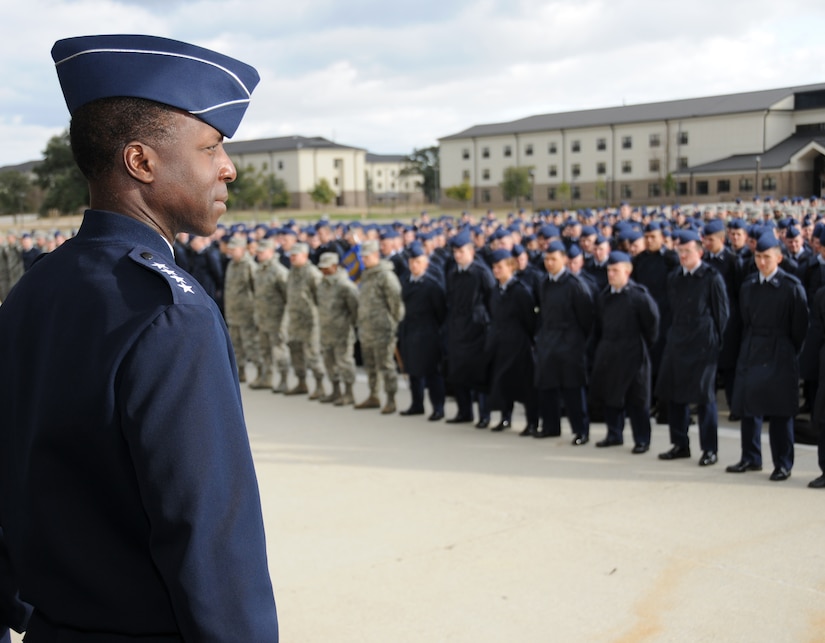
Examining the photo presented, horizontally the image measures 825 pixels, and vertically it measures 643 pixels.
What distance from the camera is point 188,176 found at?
166 cm

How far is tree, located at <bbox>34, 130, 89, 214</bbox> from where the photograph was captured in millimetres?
59250

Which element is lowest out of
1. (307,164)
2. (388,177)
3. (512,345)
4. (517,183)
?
(512,345)

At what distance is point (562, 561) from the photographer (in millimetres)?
5195

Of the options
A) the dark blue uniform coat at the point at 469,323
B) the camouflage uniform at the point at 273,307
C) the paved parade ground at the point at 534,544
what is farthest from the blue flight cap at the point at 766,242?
the camouflage uniform at the point at 273,307

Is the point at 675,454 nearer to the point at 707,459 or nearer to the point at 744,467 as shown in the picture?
the point at 707,459

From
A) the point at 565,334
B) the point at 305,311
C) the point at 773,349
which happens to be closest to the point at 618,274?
the point at 565,334

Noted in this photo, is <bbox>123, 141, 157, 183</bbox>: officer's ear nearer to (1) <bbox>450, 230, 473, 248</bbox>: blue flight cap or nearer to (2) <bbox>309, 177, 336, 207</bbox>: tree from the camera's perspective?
(1) <bbox>450, 230, 473, 248</bbox>: blue flight cap

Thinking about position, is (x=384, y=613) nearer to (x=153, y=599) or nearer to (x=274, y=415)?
(x=153, y=599)

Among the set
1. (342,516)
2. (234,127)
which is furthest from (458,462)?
(234,127)

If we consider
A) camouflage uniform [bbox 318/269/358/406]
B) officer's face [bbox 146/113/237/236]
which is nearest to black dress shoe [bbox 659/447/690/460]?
camouflage uniform [bbox 318/269/358/406]

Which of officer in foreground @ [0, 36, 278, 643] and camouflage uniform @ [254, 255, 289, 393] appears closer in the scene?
officer in foreground @ [0, 36, 278, 643]

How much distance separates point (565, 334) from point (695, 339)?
1275 millimetres

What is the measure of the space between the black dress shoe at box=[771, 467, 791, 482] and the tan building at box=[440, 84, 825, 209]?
50.7m

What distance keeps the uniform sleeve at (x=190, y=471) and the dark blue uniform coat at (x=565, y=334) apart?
7.07m
